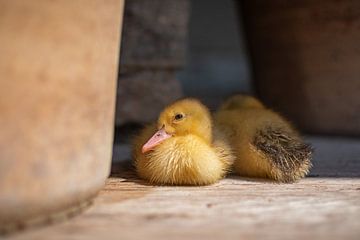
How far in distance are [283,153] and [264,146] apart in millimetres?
61

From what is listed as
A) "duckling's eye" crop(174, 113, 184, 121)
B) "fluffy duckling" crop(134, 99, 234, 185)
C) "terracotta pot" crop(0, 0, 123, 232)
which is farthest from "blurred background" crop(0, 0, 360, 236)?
"duckling's eye" crop(174, 113, 184, 121)

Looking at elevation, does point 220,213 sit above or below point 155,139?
below

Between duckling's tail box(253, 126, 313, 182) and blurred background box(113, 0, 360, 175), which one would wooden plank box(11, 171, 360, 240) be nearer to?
duckling's tail box(253, 126, 313, 182)

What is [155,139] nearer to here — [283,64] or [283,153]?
[283,153]

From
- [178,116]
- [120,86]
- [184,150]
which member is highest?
[120,86]

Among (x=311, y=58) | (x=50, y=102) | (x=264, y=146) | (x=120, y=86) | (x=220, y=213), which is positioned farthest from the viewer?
(x=311, y=58)

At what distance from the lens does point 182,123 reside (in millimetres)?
1478

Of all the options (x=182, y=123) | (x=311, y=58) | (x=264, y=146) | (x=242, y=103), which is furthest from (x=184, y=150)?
(x=311, y=58)

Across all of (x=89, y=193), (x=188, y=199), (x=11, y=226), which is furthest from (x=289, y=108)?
(x=11, y=226)

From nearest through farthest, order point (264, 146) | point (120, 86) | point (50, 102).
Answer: point (50, 102) < point (264, 146) < point (120, 86)

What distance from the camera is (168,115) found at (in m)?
1.48

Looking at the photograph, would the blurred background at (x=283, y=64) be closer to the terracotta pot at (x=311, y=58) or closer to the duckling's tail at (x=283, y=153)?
the terracotta pot at (x=311, y=58)

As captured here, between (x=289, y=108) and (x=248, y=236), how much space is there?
5.80 feet

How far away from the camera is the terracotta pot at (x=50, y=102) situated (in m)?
0.93
